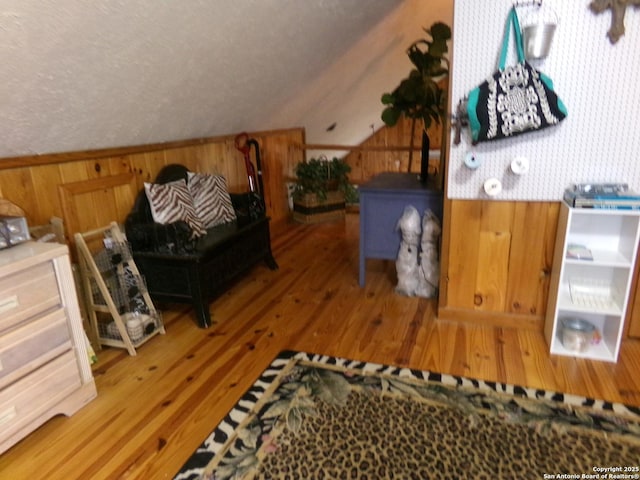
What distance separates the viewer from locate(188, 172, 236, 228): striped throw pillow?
290 cm

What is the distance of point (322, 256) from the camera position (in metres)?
3.70

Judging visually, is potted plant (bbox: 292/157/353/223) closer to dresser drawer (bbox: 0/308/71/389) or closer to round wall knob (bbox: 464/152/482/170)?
round wall knob (bbox: 464/152/482/170)

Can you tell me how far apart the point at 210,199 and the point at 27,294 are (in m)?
1.48

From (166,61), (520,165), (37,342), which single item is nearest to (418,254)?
(520,165)

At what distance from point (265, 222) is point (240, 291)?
0.55 metres

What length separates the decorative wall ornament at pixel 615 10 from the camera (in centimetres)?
183

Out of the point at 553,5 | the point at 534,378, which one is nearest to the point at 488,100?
the point at 553,5

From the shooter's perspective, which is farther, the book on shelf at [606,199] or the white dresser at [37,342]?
the book on shelf at [606,199]

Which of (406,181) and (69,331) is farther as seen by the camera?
(406,181)

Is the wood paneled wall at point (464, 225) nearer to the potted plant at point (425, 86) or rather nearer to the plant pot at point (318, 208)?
the potted plant at point (425, 86)

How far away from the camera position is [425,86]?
267cm

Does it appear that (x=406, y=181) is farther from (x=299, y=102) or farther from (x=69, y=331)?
(x=69, y=331)

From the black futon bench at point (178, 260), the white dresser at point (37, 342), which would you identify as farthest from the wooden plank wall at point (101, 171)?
the white dresser at point (37, 342)

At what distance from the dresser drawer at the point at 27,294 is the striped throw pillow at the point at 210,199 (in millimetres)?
1247
